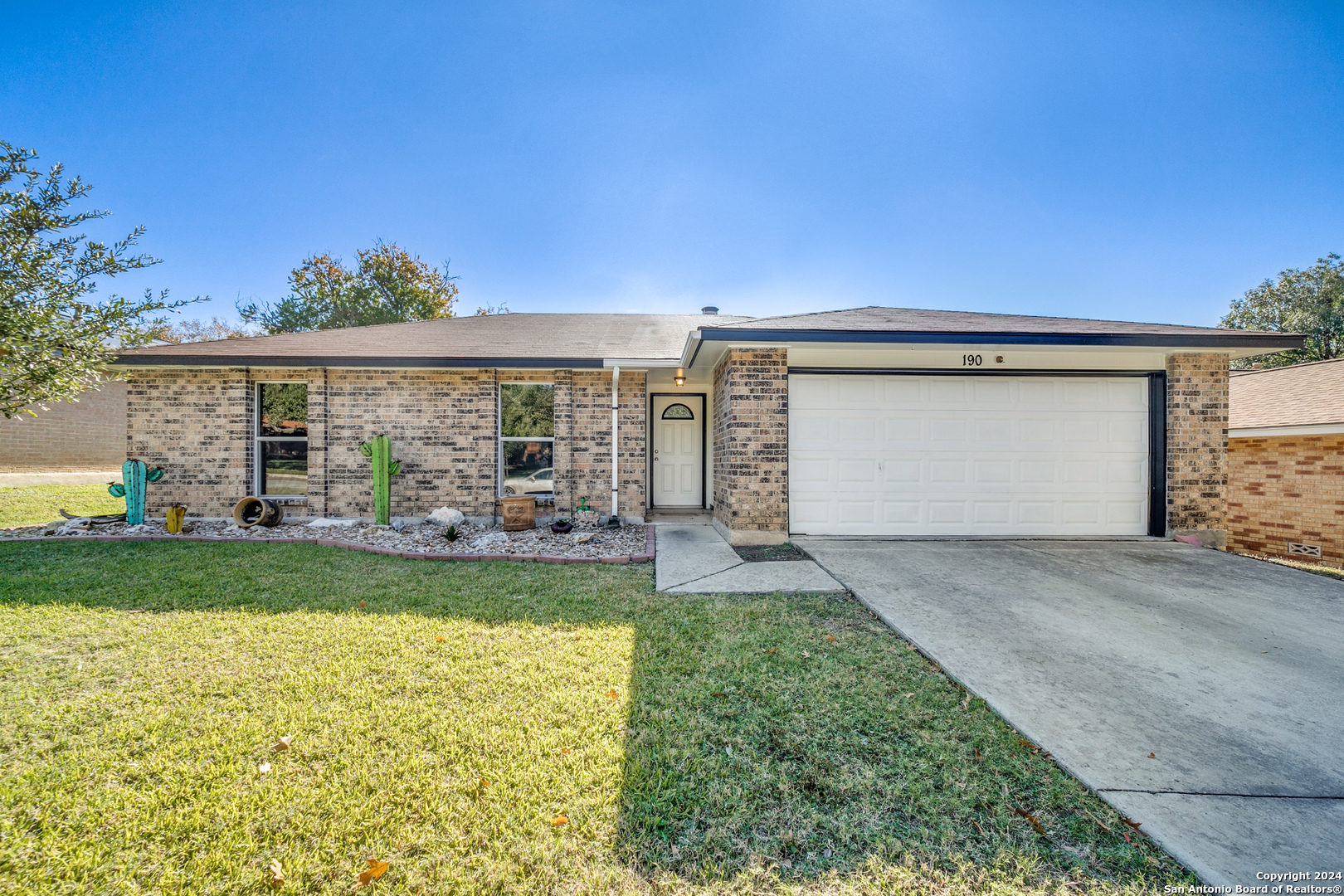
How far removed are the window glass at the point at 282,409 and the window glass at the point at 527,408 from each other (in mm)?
3499

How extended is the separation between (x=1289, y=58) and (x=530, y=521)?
1532cm

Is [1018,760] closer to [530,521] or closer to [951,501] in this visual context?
[951,501]

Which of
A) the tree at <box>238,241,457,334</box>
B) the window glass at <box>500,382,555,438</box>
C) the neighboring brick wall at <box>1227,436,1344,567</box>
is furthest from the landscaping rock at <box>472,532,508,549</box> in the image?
the tree at <box>238,241,457,334</box>

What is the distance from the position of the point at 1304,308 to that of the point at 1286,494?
2266 centimetres

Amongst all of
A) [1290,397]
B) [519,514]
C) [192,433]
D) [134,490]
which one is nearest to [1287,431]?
[1290,397]

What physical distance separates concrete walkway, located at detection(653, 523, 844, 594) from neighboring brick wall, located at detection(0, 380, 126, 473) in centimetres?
1624

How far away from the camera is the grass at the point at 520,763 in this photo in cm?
159

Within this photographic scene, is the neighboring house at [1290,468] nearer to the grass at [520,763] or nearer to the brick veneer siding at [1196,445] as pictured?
the brick veneer siding at [1196,445]

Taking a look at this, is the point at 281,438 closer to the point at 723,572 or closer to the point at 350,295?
the point at 723,572

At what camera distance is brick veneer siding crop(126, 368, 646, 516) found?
26.9ft

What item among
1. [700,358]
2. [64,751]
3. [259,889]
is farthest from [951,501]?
[64,751]

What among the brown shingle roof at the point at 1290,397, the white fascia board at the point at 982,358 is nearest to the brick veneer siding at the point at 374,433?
the white fascia board at the point at 982,358

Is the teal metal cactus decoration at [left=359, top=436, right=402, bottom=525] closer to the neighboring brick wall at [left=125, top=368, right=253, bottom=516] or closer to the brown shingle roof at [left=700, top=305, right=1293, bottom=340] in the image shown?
the neighboring brick wall at [left=125, top=368, right=253, bottom=516]

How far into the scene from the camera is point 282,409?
8438mm
